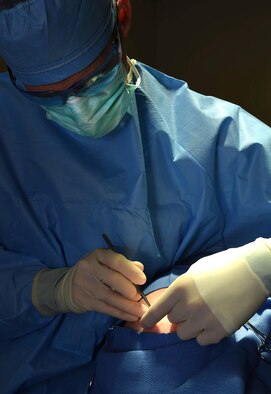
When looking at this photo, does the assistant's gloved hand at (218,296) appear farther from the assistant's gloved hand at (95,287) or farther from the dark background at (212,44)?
the dark background at (212,44)

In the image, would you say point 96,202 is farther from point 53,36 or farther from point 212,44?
point 212,44

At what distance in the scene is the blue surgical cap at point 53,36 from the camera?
0.90 meters

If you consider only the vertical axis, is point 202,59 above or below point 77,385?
above

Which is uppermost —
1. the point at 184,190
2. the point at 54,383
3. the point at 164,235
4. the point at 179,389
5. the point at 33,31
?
the point at 33,31

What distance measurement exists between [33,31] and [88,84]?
0.54 feet

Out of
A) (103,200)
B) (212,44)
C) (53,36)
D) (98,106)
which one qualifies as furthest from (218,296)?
(212,44)

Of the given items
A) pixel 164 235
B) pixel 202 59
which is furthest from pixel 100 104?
pixel 202 59

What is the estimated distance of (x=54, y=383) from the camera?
44.6 inches

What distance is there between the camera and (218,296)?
95cm

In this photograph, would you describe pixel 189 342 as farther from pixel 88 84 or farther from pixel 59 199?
pixel 88 84

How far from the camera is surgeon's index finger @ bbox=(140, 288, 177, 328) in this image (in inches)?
38.5

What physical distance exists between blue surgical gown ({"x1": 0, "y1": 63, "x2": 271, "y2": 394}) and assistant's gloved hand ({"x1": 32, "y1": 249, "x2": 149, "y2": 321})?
0.18ft

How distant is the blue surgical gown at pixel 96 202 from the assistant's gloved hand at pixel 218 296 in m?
0.18

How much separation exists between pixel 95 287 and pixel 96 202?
0.72ft
